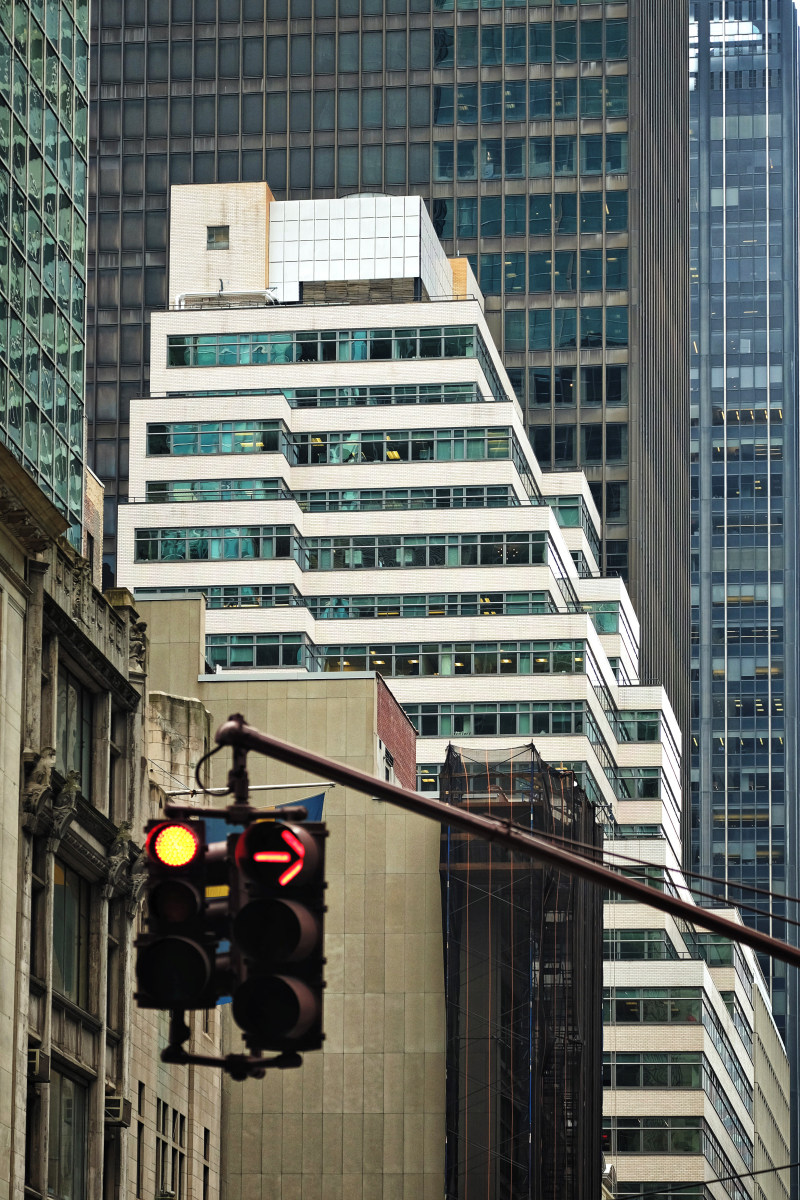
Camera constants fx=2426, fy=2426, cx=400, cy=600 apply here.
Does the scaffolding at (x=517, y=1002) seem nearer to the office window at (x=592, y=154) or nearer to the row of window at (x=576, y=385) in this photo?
the row of window at (x=576, y=385)

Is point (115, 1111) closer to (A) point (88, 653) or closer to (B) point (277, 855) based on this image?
(A) point (88, 653)

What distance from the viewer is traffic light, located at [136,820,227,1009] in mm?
14688

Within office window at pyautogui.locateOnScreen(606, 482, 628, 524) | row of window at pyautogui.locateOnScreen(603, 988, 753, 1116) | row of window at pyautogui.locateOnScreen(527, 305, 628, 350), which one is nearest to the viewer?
row of window at pyautogui.locateOnScreen(603, 988, 753, 1116)

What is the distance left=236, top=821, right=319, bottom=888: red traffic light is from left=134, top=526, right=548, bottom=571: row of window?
5407 inches

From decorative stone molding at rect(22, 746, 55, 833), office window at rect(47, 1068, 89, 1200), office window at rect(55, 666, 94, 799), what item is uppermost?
office window at rect(55, 666, 94, 799)

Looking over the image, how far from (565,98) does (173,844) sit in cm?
18792

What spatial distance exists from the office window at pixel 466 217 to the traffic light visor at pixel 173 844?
18406 centimetres

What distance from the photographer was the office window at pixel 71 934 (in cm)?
5419

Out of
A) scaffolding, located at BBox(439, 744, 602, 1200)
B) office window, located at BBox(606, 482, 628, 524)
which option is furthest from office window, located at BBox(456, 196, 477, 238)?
scaffolding, located at BBox(439, 744, 602, 1200)

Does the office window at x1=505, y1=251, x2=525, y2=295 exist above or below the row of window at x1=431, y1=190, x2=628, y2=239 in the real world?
below

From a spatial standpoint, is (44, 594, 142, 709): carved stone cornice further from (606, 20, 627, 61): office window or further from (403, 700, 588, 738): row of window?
(606, 20, 627, 61): office window

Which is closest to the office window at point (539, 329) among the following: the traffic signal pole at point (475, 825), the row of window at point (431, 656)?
the row of window at point (431, 656)

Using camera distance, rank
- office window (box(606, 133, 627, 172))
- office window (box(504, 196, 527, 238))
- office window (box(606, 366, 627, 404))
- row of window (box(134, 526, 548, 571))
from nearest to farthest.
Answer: row of window (box(134, 526, 548, 571))
office window (box(606, 366, 627, 404))
office window (box(606, 133, 627, 172))
office window (box(504, 196, 527, 238))

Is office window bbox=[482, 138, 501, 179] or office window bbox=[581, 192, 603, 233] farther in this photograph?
office window bbox=[482, 138, 501, 179]
